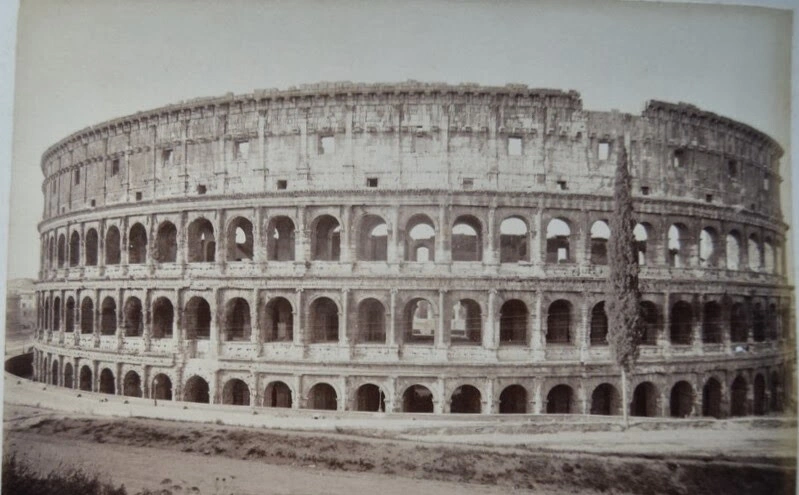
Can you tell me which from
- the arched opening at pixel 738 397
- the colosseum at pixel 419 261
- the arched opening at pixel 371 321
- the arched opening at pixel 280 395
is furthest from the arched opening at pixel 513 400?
the arched opening at pixel 280 395

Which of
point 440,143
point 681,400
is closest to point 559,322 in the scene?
point 681,400

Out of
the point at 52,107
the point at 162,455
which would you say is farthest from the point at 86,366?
the point at 52,107

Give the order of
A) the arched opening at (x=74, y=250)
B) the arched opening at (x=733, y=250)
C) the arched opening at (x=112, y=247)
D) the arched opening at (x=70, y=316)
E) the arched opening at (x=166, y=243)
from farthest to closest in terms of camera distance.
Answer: the arched opening at (x=74, y=250), the arched opening at (x=70, y=316), the arched opening at (x=112, y=247), the arched opening at (x=166, y=243), the arched opening at (x=733, y=250)

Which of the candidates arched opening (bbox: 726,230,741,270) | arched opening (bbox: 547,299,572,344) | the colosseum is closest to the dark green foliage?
the colosseum

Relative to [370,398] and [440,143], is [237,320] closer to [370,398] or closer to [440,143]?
[370,398]

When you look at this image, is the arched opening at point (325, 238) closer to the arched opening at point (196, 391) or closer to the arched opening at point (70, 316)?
the arched opening at point (196, 391)
